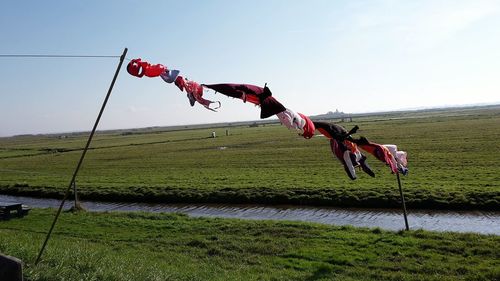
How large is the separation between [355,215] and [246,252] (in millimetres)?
8362

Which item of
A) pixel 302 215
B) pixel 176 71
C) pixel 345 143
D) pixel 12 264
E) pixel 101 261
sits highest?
pixel 176 71

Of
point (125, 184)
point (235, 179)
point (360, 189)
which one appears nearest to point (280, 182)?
point (235, 179)

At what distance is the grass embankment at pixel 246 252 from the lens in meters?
8.01

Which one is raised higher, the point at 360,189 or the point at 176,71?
the point at 176,71

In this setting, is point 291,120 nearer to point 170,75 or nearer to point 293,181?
point 170,75

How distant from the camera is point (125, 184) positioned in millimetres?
31828

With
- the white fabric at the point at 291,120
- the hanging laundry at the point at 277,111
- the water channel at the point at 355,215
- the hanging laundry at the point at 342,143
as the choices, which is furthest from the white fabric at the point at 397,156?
the water channel at the point at 355,215

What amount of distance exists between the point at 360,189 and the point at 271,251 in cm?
1173

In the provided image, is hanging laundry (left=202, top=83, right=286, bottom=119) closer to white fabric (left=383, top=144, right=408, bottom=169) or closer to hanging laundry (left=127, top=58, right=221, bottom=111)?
hanging laundry (left=127, top=58, right=221, bottom=111)

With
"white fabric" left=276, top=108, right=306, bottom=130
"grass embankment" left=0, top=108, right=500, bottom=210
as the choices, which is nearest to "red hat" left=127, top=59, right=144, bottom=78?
"white fabric" left=276, top=108, right=306, bottom=130

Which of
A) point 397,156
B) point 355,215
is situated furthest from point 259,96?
point 355,215

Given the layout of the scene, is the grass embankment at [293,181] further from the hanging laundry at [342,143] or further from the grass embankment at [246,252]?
the hanging laundry at [342,143]

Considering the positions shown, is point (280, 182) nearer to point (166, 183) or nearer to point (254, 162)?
point (166, 183)

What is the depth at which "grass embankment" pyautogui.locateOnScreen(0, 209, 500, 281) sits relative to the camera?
801 cm
